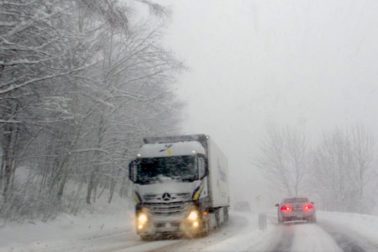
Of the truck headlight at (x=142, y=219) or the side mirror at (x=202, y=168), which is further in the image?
the side mirror at (x=202, y=168)

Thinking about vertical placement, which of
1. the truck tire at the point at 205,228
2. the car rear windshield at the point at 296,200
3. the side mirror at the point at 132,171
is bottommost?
the truck tire at the point at 205,228

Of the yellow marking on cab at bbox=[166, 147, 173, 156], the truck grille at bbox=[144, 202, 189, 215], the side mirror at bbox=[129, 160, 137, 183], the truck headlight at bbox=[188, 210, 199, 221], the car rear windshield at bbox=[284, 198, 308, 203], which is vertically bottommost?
the car rear windshield at bbox=[284, 198, 308, 203]

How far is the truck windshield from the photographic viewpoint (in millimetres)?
16266

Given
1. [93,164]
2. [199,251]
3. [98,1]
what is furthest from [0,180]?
[98,1]

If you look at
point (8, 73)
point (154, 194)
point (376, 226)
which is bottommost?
point (376, 226)

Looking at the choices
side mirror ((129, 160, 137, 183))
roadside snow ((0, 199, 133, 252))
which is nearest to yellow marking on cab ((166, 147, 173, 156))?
side mirror ((129, 160, 137, 183))

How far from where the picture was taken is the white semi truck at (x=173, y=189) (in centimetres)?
1563

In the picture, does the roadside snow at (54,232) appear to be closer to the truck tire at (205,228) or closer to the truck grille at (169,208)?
the truck grille at (169,208)

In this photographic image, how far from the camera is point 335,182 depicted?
62.4 metres

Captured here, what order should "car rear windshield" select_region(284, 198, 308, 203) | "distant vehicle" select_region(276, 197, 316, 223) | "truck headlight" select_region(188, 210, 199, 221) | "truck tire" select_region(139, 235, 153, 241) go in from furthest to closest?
1. "car rear windshield" select_region(284, 198, 308, 203)
2. "distant vehicle" select_region(276, 197, 316, 223)
3. "truck tire" select_region(139, 235, 153, 241)
4. "truck headlight" select_region(188, 210, 199, 221)

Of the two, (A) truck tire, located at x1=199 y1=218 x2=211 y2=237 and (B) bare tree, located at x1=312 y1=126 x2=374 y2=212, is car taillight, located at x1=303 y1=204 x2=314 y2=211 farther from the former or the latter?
(B) bare tree, located at x1=312 y1=126 x2=374 y2=212

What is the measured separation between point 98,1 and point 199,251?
20.9ft

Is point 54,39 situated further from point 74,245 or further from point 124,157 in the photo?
point 124,157

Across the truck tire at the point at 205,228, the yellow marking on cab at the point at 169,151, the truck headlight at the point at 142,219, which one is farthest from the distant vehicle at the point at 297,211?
the truck headlight at the point at 142,219
